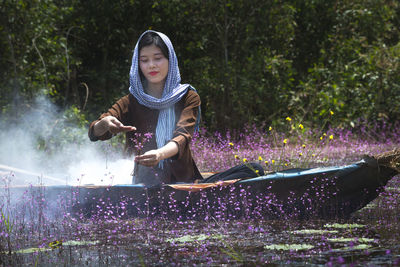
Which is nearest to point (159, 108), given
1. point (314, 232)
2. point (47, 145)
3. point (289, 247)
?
point (314, 232)

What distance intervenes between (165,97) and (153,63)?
307 millimetres

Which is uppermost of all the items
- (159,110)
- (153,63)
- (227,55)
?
(227,55)

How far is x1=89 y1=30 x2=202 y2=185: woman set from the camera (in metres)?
4.89

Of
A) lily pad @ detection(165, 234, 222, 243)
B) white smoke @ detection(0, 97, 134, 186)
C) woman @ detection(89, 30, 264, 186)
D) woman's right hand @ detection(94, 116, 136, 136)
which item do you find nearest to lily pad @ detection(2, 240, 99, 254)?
lily pad @ detection(165, 234, 222, 243)

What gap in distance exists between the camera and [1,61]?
1095cm

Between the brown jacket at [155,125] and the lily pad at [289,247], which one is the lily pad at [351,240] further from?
the brown jacket at [155,125]

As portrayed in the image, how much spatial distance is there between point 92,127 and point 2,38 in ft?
22.9

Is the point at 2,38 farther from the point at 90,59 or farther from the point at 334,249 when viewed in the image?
the point at 334,249

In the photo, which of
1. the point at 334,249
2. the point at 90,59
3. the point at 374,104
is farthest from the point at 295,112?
the point at 334,249

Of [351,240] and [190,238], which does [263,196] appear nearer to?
[190,238]

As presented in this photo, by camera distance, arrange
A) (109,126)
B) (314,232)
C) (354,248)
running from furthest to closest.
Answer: (109,126), (314,232), (354,248)

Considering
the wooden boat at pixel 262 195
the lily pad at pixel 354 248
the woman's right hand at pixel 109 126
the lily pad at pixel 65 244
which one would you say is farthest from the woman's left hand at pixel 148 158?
the lily pad at pixel 354 248

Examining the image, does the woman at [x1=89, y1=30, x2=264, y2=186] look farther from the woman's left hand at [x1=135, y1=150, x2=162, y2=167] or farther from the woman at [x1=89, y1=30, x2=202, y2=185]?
the woman's left hand at [x1=135, y1=150, x2=162, y2=167]

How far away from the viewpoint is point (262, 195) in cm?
463
